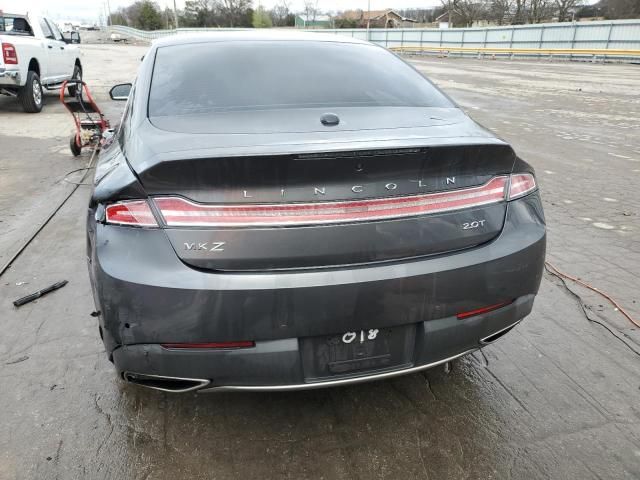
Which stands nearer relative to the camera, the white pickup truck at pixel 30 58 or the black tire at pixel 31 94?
the white pickup truck at pixel 30 58

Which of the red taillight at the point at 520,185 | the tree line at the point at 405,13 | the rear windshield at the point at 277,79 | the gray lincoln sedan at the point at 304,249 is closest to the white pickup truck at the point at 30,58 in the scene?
the rear windshield at the point at 277,79

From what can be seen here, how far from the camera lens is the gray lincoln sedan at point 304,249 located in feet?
5.97

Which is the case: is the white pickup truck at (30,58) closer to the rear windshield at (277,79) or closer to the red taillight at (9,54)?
the red taillight at (9,54)

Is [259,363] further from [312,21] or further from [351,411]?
[312,21]

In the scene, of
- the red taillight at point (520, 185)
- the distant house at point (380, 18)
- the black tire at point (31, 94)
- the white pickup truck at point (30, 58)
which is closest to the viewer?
the red taillight at point (520, 185)

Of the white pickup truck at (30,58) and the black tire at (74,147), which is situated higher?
the white pickup truck at (30,58)

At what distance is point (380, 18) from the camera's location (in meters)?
89.8

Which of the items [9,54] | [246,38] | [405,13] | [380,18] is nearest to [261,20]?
[380,18]

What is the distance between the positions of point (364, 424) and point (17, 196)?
5003 millimetres

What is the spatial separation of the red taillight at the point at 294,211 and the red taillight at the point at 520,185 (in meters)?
0.40

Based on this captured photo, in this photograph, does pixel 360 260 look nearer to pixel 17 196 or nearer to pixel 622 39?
pixel 17 196

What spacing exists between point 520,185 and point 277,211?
1.11 m

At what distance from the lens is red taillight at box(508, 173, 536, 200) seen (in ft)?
7.29

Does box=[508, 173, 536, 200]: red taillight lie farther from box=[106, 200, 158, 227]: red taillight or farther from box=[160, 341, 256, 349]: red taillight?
box=[106, 200, 158, 227]: red taillight
